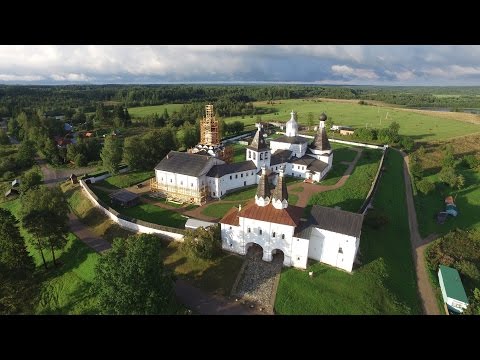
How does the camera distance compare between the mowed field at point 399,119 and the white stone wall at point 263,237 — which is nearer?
the white stone wall at point 263,237

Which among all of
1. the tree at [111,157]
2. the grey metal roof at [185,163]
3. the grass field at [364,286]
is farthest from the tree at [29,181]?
the grass field at [364,286]

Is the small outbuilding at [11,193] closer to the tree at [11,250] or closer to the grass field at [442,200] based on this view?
the tree at [11,250]

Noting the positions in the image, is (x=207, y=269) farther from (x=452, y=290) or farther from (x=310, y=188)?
(x=310, y=188)

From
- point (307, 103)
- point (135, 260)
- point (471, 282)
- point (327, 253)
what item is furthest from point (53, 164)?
point (307, 103)

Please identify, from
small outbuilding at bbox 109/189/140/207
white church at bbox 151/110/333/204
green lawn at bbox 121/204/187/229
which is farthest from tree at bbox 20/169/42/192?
white church at bbox 151/110/333/204

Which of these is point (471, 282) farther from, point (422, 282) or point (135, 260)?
point (135, 260)

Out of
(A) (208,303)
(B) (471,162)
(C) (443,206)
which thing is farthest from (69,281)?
(B) (471,162)
